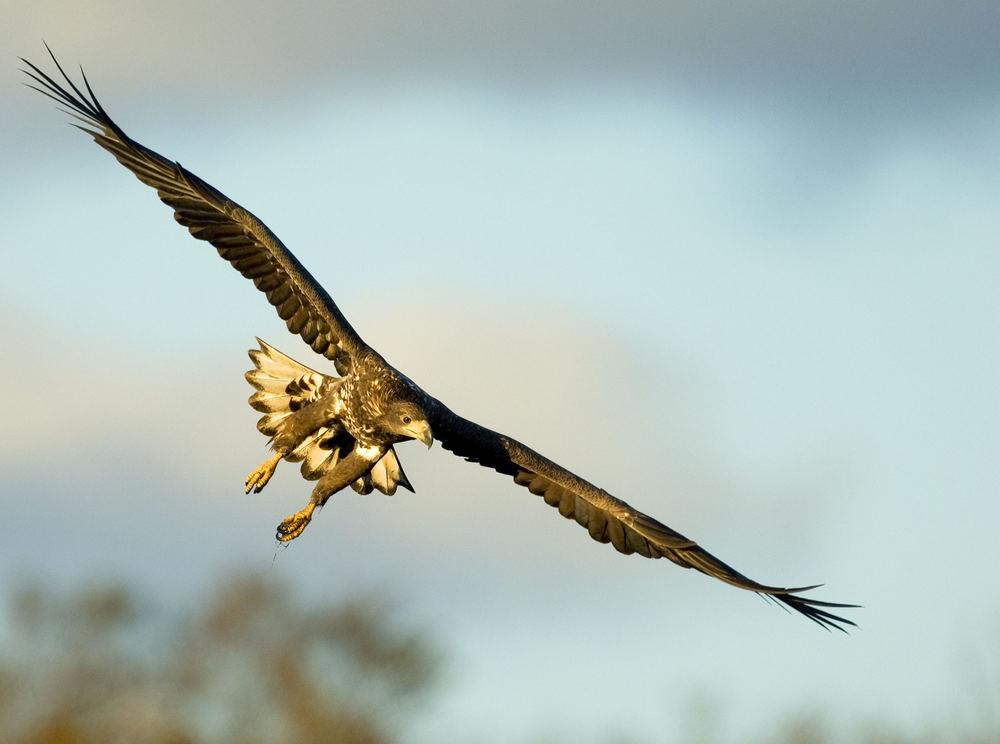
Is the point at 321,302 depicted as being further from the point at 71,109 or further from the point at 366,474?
the point at 71,109

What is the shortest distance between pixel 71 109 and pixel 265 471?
3263mm

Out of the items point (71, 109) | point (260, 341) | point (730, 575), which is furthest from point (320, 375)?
point (730, 575)

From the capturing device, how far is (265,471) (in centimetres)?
1292

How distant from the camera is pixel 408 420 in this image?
39.5 ft

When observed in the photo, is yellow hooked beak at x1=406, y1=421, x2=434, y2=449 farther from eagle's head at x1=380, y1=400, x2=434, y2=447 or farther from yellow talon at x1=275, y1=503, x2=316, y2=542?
yellow talon at x1=275, y1=503, x2=316, y2=542

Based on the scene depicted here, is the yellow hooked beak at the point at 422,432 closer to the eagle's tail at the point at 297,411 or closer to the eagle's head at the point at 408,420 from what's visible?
the eagle's head at the point at 408,420

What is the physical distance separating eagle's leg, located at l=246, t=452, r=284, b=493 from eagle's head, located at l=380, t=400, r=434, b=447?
129 centimetres

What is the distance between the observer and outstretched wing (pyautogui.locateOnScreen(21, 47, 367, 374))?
12.4 meters

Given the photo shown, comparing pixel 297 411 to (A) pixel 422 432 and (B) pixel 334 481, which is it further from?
(A) pixel 422 432

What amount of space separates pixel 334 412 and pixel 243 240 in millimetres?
1543

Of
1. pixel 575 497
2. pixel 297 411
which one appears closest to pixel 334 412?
pixel 297 411

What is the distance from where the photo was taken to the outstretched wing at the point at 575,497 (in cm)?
1284

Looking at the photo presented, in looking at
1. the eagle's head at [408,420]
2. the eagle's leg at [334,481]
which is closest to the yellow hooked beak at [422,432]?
the eagle's head at [408,420]

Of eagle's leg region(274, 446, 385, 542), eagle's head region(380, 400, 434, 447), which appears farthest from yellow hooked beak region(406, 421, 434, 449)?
eagle's leg region(274, 446, 385, 542)
